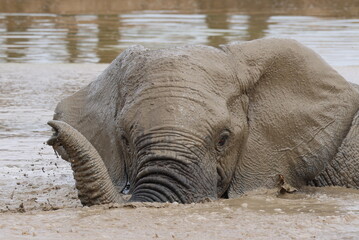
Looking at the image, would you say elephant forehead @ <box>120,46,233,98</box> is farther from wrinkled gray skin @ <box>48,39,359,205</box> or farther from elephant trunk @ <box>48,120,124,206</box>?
elephant trunk @ <box>48,120,124,206</box>

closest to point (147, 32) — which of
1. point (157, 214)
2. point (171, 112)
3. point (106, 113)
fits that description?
point (106, 113)

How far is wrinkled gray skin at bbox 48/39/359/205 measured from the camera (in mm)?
5453

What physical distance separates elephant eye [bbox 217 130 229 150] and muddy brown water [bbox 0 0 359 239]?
1.15 ft

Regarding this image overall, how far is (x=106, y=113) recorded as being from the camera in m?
6.35

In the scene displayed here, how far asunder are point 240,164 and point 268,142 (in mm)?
257

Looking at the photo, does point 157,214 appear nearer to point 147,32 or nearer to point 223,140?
point 223,140

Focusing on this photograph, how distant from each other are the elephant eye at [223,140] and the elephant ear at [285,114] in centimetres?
31

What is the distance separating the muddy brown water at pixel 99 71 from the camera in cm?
482

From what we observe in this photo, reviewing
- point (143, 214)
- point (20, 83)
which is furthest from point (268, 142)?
point (20, 83)

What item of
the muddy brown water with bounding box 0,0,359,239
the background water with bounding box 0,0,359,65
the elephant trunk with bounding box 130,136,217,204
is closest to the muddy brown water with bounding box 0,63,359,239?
the muddy brown water with bounding box 0,0,359,239

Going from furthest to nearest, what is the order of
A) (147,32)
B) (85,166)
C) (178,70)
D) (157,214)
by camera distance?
(147,32) < (178,70) < (85,166) < (157,214)

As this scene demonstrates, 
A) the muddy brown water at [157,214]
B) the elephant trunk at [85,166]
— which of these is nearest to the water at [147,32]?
the muddy brown water at [157,214]

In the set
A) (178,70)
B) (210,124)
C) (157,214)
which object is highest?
(178,70)

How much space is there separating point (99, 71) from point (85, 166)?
32.5 feet
